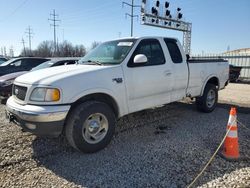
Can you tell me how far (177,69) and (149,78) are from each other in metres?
1.02

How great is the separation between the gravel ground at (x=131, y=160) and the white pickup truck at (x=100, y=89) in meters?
0.41

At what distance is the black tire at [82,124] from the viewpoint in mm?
3793

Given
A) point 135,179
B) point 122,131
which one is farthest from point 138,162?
point 122,131

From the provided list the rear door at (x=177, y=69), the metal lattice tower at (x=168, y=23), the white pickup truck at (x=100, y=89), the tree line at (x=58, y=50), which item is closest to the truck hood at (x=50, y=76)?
the white pickup truck at (x=100, y=89)

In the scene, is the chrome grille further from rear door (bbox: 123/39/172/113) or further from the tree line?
the tree line

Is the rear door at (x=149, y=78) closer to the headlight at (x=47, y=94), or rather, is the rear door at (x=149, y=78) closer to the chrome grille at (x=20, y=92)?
the headlight at (x=47, y=94)

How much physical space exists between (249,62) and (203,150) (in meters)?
18.0

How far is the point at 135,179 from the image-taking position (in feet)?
10.7

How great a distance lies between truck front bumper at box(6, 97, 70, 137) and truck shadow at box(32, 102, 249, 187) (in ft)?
1.81

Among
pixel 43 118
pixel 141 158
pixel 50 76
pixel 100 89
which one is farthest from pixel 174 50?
pixel 43 118

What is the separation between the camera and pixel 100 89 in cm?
402

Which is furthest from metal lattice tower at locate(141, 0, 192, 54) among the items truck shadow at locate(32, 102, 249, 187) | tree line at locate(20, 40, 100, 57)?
tree line at locate(20, 40, 100, 57)

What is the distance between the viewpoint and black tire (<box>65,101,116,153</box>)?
3.79 metres

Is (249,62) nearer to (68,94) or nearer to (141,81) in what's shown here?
(141,81)
